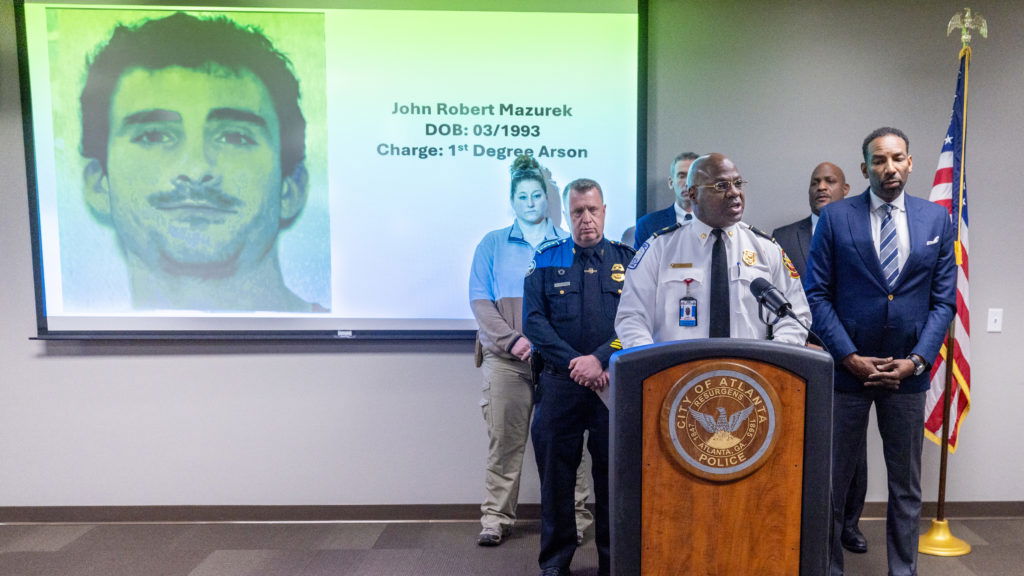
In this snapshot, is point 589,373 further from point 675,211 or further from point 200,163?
point 200,163

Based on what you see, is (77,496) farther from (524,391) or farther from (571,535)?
(571,535)

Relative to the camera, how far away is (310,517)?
3328mm

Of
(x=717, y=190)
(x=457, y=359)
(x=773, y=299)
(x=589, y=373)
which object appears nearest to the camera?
(x=773, y=299)

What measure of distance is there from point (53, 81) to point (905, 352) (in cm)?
401

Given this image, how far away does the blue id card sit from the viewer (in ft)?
6.35

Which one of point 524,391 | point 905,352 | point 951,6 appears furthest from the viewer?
point 951,6

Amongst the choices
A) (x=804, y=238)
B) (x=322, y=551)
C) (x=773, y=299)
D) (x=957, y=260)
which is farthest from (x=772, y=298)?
(x=322, y=551)

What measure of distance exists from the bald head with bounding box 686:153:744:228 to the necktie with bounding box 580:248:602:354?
549 millimetres

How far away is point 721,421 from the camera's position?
1416 mm

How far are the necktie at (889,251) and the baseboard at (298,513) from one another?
159cm

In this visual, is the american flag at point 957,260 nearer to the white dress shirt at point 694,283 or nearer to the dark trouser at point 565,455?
the white dress shirt at point 694,283

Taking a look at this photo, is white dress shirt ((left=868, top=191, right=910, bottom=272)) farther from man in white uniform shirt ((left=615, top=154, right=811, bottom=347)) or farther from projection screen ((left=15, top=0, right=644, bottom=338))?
projection screen ((left=15, top=0, right=644, bottom=338))

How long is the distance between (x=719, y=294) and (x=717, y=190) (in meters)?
0.31

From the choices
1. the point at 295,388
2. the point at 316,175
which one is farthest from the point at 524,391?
the point at 316,175
